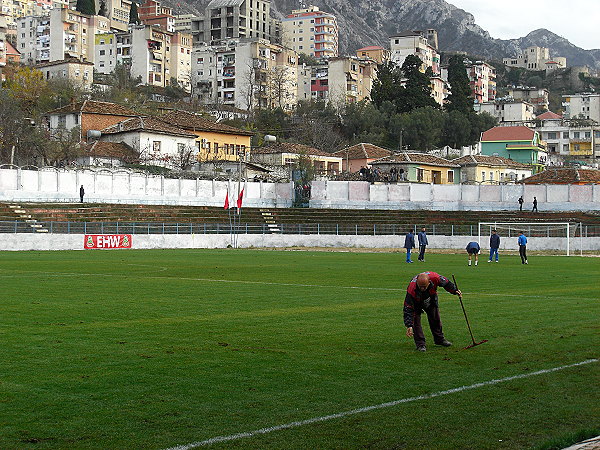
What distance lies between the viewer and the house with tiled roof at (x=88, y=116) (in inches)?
A: 3792

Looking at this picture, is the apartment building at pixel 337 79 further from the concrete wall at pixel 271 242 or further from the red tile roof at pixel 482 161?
the concrete wall at pixel 271 242

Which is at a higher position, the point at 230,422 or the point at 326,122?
the point at 326,122

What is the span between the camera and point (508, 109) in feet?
617

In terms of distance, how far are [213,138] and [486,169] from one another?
113 feet

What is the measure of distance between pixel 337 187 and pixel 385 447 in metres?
69.7

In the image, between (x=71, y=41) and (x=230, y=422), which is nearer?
(x=230, y=422)

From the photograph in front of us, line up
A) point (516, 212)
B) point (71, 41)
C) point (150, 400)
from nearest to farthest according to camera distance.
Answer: point (150, 400) → point (516, 212) → point (71, 41)

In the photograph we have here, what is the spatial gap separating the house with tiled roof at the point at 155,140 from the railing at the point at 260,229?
2742cm

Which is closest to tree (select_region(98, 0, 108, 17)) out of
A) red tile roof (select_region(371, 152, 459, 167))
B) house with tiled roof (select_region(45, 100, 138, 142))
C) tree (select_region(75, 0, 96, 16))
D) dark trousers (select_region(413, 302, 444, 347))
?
tree (select_region(75, 0, 96, 16))

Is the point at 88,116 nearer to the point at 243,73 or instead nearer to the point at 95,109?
the point at 95,109

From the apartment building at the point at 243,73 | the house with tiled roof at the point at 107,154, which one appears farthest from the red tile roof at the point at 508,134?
the house with tiled roof at the point at 107,154

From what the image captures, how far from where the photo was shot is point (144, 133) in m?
89.1

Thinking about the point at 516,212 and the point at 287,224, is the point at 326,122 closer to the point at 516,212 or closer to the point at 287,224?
the point at 516,212

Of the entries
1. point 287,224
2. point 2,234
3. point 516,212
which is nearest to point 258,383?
point 2,234
